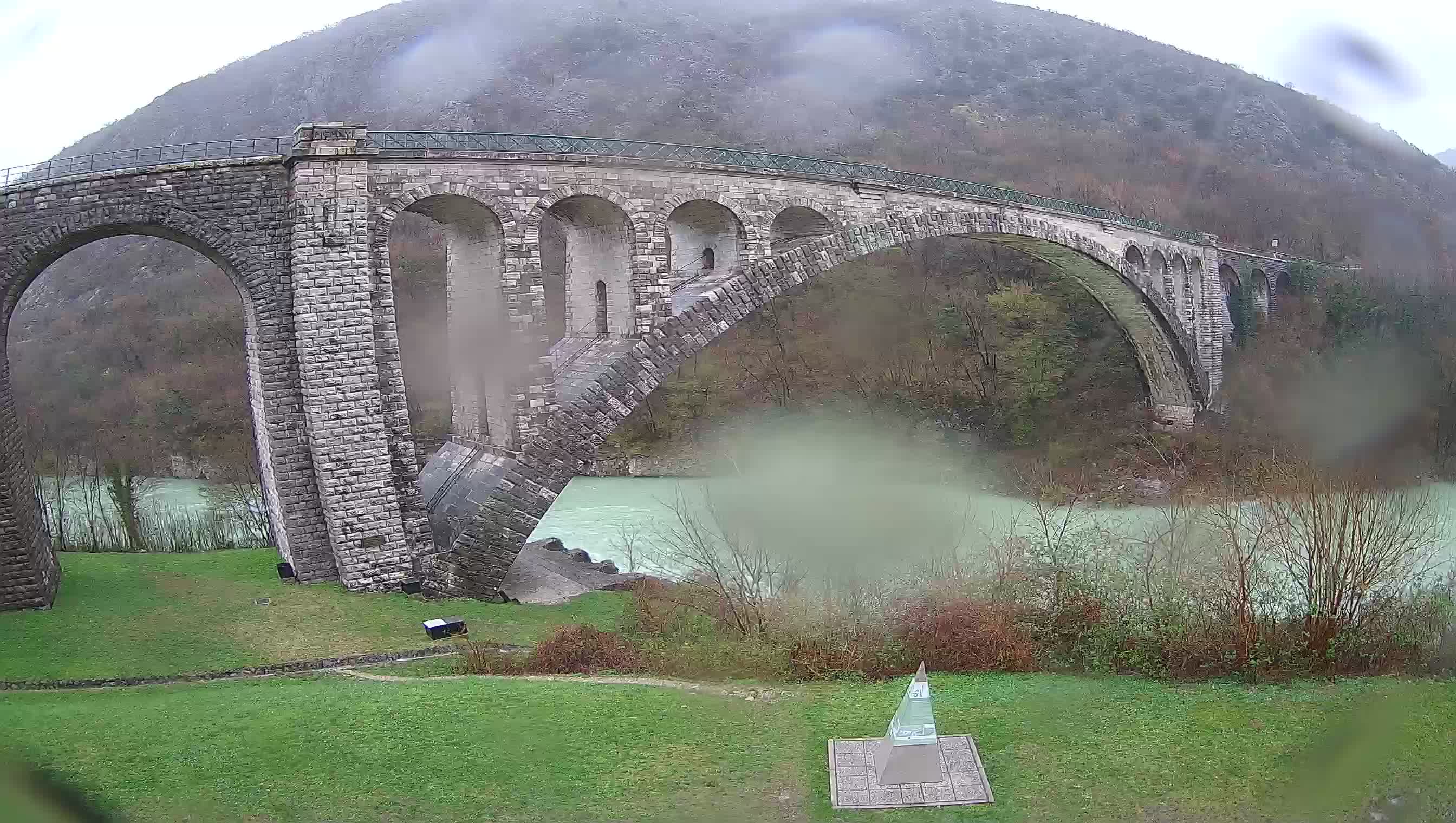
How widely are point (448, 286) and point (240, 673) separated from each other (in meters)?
8.29

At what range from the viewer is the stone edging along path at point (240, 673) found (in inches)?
409

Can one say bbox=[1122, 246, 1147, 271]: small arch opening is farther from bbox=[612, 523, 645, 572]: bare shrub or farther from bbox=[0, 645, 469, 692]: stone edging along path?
bbox=[0, 645, 469, 692]: stone edging along path

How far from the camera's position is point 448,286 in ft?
57.8

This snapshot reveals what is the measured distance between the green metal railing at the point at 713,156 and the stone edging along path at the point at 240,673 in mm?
7169

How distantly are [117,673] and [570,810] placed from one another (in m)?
6.63

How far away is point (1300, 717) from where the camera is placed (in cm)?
834

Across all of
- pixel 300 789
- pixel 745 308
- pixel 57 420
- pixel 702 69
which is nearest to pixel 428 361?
pixel 745 308

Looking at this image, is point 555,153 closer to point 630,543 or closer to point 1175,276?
point 630,543

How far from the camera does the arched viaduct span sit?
531 inches

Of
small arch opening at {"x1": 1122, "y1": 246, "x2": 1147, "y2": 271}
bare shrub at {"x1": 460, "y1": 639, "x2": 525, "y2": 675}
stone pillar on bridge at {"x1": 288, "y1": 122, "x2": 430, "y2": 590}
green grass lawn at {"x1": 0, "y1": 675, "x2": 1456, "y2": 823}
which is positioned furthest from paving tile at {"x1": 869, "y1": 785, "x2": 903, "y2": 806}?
small arch opening at {"x1": 1122, "y1": 246, "x2": 1147, "y2": 271}

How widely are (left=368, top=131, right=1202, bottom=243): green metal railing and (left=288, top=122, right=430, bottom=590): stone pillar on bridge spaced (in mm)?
897

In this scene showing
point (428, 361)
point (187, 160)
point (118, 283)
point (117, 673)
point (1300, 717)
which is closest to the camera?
point (1300, 717)

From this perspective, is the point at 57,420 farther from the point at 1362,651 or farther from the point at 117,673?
the point at 1362,651

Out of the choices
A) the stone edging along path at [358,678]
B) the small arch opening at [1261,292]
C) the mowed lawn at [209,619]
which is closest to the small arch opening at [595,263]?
the mowed lawn at [209,619]
